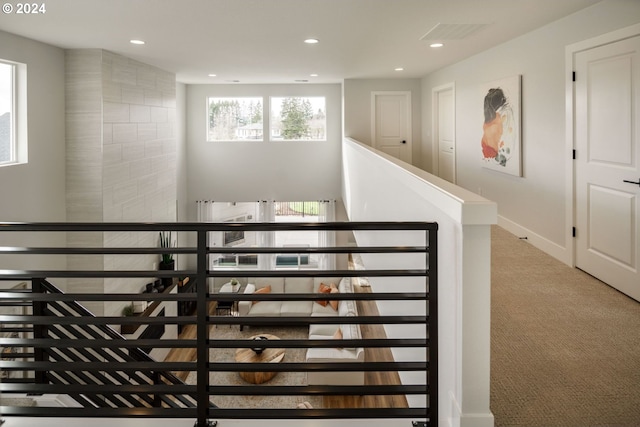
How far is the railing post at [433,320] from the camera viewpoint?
2.10m

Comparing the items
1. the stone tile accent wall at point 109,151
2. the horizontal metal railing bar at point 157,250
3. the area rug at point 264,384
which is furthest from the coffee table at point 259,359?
the horizontal metal railing bar at point 157,250

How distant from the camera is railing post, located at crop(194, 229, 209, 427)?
2092 millimetres

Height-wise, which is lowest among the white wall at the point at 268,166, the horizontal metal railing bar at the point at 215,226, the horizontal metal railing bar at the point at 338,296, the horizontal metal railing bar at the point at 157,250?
the horizontal metal railing bar at the point at 338,296

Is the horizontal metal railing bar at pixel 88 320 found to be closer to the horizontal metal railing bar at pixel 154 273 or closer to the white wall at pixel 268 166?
the horizontal metal railing bar at pixel 154 273

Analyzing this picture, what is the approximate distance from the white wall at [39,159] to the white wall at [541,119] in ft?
17.6

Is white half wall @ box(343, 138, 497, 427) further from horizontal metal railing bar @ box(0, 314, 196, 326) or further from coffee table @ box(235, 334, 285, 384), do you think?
coffee table @ box(235, 334, 285, 384)

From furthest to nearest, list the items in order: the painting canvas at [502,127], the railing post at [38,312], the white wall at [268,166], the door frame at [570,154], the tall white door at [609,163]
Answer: the white wall at [268,166] < the painting canvas at [502,127] < the door frame at [570,154] < the tall white door at [609,163] < the railing post at [38,312]

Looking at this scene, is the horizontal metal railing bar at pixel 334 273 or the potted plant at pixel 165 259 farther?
the potted plant at pixel 165 259

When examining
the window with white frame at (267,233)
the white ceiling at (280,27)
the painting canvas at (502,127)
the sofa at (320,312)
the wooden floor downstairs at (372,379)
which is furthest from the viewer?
the window with white frame at (267,233)

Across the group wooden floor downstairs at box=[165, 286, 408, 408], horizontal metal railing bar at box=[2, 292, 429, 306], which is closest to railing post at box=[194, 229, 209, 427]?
horizontal metal railing bar at box=[2, 292, 429, 306]

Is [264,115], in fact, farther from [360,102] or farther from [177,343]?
[177,343]

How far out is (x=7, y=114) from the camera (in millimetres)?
5160

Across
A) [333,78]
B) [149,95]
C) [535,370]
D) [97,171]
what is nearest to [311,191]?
[333,78]

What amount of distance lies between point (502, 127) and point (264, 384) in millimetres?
4884
